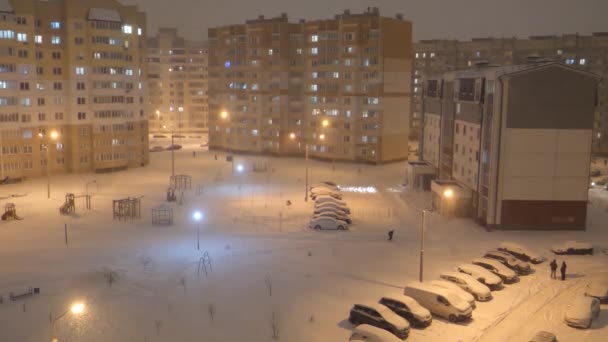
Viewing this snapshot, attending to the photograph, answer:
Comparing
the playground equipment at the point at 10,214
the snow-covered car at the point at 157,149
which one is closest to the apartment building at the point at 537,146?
the playground equipment at the point at 10,214

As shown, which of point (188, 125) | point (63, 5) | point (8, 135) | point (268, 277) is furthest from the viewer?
point (188, 125)

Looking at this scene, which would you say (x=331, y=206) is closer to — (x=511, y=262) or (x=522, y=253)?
(x=522, y=253)

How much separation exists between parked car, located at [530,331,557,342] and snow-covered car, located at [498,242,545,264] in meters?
11.7

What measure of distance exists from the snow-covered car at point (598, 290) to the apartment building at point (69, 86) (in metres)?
53.6

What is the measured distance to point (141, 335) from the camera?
76.7 ft

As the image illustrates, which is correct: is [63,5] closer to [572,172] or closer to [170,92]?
[572,172]

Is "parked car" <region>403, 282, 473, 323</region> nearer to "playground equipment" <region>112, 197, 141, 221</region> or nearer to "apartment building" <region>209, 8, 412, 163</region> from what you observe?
"playground equipment" <region>112, 197, 141, 221</region>

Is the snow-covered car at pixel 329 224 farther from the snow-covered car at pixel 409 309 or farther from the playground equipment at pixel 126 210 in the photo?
the snow-covered car at pixel 409 309

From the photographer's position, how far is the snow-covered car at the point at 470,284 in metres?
27.4

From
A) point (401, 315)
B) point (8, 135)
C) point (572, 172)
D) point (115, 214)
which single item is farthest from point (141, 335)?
point (8, 135)

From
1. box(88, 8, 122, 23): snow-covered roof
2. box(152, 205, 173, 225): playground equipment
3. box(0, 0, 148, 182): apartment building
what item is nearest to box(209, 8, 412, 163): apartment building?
box(0, 0, 148, 182): apartment building

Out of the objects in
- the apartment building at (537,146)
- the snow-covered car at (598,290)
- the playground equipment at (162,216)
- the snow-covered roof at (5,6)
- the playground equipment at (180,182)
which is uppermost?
the snow-covered roof at (5,6)

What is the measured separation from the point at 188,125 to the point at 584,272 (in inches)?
4579

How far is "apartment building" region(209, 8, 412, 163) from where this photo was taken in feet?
263
